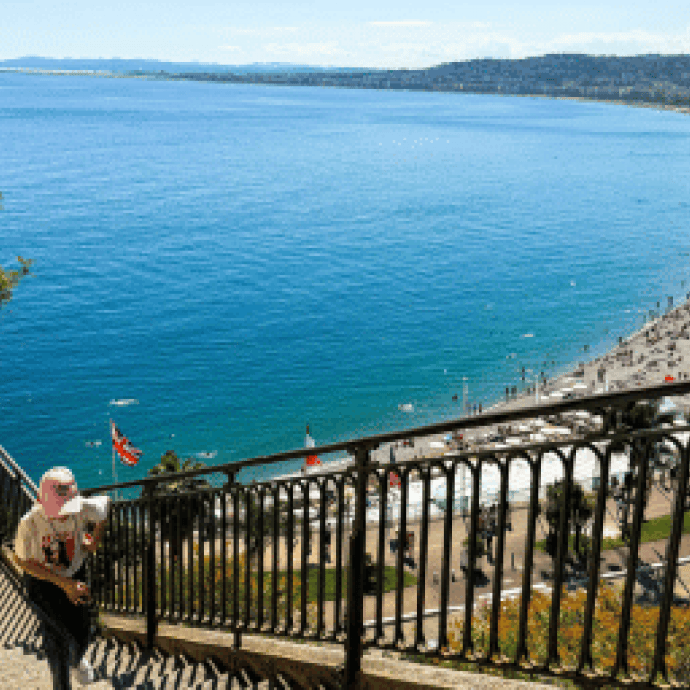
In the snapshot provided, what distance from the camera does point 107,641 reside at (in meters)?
6.07

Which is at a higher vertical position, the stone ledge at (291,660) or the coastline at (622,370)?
the stone ledge at (291,660)

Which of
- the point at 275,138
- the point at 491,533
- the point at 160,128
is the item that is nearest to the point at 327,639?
the point at 491,533

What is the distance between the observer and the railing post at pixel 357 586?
155 inches

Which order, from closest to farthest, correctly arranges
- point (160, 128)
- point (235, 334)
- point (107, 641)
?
point (107, 641), point (235, 334), point (160, 128)

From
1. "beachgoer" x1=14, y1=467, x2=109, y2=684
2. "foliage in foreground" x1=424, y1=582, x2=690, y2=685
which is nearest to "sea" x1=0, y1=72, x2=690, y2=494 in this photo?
"foliage in foreground" x1=424, y1=582, x2=690, y2=685

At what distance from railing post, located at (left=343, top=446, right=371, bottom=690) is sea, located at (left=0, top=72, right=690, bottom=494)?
34977 mm

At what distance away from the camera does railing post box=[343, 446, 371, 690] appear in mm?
3934

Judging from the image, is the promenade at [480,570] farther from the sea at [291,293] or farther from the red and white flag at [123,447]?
the sea at [291,293]

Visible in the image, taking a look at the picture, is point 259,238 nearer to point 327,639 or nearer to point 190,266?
point 190,266

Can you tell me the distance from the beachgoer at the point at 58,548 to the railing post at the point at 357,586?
1.28m

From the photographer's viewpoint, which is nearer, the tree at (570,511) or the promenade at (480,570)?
the tree at (570,511)

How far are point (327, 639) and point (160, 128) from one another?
650ft

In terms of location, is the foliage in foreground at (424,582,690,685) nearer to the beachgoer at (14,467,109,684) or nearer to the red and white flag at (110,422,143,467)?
the beachgoer at (14,467,109,684)

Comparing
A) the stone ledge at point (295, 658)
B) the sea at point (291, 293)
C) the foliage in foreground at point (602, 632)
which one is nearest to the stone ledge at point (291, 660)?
the stone ledge at point (295, 658)
